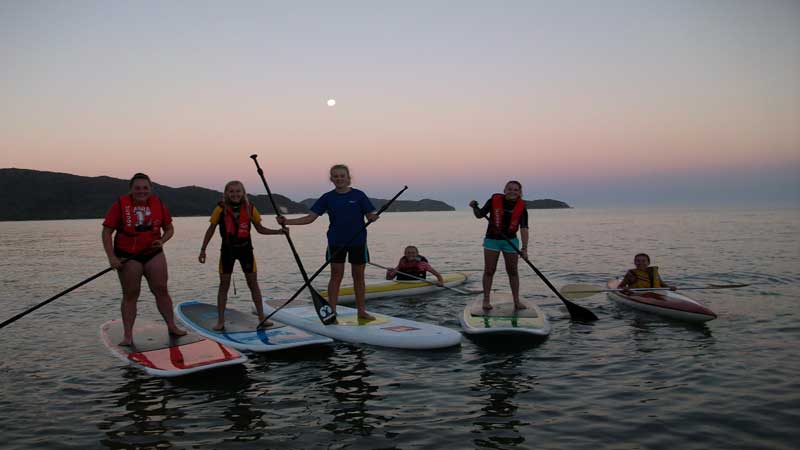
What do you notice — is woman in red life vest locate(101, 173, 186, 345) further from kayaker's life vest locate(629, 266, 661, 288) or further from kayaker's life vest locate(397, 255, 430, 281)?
kayaker's life vest locate(629, 266, 661, 288)

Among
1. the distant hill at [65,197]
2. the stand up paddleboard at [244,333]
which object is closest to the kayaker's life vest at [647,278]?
the stand up paddleboard at [244,333]

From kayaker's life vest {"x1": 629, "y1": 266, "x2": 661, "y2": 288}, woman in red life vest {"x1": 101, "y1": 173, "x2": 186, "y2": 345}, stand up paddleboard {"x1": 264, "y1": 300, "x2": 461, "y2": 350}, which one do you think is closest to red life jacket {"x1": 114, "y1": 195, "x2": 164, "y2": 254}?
woman in red life vest {"x1": 101, "y1": 173, "x2": 186, "y2": 345}

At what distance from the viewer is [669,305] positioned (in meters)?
9.98

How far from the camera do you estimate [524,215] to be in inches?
351

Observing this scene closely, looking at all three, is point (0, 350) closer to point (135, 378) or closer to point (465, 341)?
point (135, 378)

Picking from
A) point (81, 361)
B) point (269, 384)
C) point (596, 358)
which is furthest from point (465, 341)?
point (81, 361)

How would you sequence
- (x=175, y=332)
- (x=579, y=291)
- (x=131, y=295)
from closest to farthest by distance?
(x=131, y=295) < (x=175, y=332) < (x=579, y=291)

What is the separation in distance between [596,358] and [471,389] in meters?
2.30

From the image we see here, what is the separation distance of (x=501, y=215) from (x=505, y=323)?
1.80 metres

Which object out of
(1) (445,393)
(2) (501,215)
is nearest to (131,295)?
(1) (445,393)

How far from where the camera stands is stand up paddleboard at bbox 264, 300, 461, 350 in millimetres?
7840

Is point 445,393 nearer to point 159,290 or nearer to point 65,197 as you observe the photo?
point 159,290

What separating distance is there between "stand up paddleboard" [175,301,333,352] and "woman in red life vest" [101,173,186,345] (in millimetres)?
1208

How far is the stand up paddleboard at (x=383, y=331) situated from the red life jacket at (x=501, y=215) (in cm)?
198
